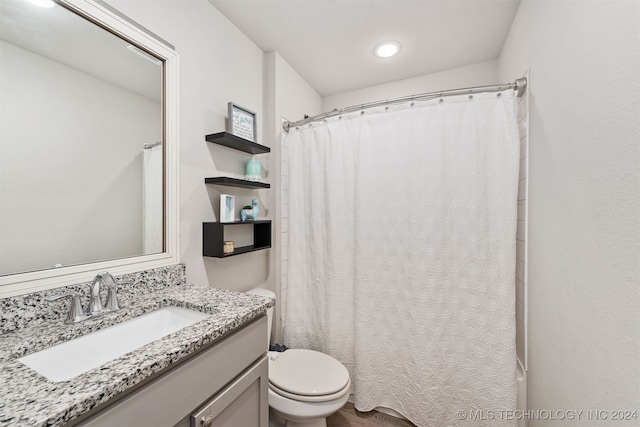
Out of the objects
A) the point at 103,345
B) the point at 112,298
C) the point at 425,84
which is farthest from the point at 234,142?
the point at 425,84

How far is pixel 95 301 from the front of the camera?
87cm

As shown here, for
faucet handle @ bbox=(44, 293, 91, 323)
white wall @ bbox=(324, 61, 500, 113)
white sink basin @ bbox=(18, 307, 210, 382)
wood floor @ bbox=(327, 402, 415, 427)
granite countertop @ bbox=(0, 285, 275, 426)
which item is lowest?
wood floor @ bbox=(327, 402, 415, 427)

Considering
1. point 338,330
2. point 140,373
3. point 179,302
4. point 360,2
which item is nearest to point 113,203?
point 179,302

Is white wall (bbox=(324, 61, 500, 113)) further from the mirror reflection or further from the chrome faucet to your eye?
the chrome faucet

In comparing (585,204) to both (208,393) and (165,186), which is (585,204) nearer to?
(208,393)

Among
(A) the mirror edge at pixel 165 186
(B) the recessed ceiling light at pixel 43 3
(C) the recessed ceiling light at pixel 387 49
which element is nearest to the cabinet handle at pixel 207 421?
(A) the mirror edge at pixel 165 186

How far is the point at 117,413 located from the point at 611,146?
1365 millimetres

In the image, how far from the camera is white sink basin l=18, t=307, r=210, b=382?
0.68 meters

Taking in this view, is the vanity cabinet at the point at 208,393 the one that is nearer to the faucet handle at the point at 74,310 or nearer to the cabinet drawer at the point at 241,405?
the cabinet drawer at the point at 241,405

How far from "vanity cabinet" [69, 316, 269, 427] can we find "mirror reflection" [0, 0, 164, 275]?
0.60 metres

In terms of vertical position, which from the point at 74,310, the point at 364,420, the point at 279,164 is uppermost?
the point at 279,164

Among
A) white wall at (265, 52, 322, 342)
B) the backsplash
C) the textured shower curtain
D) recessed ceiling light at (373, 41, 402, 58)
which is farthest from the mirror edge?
recessed ceiling light at (373, 41, 402, 58)

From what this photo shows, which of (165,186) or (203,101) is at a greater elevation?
(203,101)

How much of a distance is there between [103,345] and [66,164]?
0.63 metres
